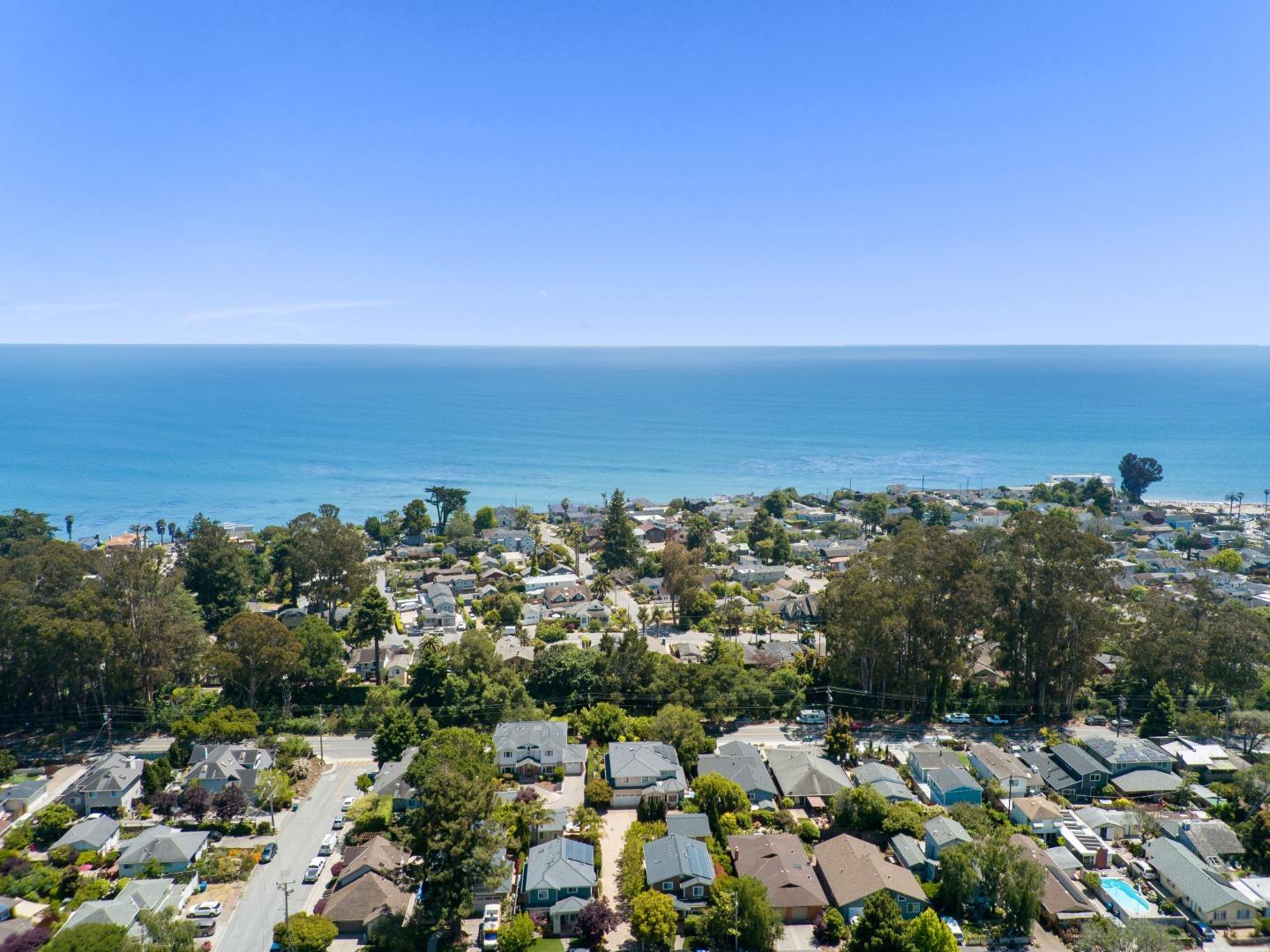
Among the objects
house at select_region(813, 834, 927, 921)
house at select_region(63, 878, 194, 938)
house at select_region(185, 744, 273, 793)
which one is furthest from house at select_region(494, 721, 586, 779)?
house at select_region(63, 878, 194, 938)

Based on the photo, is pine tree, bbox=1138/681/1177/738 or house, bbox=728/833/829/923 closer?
house, bbox=728/833/829/923

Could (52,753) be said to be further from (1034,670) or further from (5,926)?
(1034,670)

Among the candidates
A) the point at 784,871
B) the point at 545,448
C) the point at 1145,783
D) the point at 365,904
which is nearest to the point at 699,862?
the point at 784,871

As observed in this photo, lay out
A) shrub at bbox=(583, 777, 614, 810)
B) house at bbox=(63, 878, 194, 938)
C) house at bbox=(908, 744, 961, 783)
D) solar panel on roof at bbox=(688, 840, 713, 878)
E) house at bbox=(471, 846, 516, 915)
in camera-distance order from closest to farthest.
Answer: house at bbox=(63, 878, 194, 938) → house at bbox=(471, 846, 516, 915) → solar panel on roof at bbox=(688, 840, 713, 878) → shrub at bbox=(583, 777, 614, 810) → house at bbox=(908, 744, 961, 783)

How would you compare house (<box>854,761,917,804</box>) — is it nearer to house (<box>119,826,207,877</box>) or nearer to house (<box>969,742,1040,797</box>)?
house (<box>969,742,1040,797</box>)

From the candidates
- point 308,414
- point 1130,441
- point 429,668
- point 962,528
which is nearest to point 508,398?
point 308,414

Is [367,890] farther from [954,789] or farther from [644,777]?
[954,789]
